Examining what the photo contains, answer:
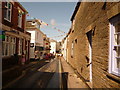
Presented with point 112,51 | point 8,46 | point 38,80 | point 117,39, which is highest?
point 117,39

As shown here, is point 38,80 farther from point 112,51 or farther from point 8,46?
point 8,46

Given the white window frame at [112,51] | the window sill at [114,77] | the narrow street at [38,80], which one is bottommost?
the narrow street at [38,80]

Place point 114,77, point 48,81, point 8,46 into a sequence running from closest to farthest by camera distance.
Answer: point 114,77 < point 48,81 < point 8,46

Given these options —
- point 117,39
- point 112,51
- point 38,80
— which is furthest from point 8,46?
point 117,39

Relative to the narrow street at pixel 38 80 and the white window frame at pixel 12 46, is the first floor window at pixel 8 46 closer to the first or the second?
the white window frame at pixel 12 46

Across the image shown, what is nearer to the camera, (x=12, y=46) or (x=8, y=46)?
(x=8, y=46)

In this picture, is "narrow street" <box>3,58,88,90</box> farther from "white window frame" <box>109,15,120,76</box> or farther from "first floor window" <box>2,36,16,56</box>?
"first floor window" <box>2,36,16,56</box>

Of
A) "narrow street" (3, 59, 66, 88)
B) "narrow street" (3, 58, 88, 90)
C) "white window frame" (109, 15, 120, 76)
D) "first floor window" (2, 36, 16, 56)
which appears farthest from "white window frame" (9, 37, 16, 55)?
"white window frame" (109, 15, 120, 76)

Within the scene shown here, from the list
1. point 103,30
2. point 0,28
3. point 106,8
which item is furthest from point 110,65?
point 0,28

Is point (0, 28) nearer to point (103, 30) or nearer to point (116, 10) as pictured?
point (103, 30)

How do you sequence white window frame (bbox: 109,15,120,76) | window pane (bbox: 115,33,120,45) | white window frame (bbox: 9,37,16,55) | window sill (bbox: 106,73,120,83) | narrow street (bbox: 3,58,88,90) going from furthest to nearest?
white window frame (bbox: 9,37,16,55) → narrow street (bbox: 3,58,88,90) → white window frame (bbox: 109,15,120,76) → window pane (bbox: 115,33,120,45) → window sill (bbox: 106,73,120,83)

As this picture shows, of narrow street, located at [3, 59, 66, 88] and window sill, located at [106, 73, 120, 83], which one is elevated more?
window sill, located at [106, 73, 120, 83]

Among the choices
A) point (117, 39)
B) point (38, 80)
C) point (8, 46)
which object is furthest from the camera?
point (8, 46)

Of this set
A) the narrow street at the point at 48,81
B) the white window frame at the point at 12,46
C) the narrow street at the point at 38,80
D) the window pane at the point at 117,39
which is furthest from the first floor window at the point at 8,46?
the window pane at the point at 117,39
